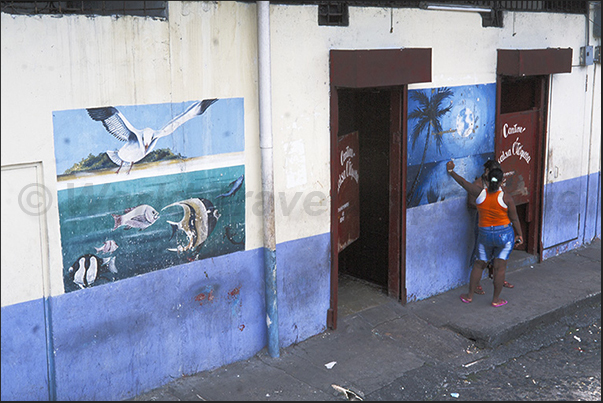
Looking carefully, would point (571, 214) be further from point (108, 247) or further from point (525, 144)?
point (108, 247)

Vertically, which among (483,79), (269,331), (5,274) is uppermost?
(483,79)

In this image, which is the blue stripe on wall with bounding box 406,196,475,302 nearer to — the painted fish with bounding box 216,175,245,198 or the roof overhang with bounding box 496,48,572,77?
the roof overhang with bounding box 496,48,572,77

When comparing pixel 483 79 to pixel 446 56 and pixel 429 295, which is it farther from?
pixel 429 295

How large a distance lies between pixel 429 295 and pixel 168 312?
136 inches

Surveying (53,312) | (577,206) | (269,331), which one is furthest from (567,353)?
(53,312)

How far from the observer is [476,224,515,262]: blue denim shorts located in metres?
7.46

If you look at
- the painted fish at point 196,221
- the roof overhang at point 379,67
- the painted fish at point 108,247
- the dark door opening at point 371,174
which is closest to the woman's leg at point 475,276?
the dark door opening at point 371,174

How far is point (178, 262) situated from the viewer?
18.5 feet

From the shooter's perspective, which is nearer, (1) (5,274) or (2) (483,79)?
(1) (5,274)

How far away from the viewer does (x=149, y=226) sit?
5441 mm

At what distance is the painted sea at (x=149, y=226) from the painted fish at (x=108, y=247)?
0.02 metres

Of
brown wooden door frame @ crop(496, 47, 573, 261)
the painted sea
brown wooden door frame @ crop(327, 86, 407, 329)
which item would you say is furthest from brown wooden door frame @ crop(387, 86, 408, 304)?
the painted sea

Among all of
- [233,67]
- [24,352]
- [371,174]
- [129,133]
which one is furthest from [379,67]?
[24,352]

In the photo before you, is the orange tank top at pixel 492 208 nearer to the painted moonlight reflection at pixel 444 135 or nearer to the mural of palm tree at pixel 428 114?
the painted moonlight reflection at pixel 444 135
